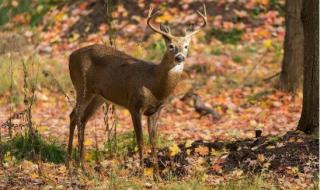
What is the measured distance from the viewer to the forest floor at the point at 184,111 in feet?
24.2

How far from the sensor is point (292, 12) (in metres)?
11.8

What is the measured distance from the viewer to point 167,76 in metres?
7.67

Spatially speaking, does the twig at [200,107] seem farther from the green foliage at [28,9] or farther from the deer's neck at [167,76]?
the green foliage at [28,9]

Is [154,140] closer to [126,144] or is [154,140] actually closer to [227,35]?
[126,144]

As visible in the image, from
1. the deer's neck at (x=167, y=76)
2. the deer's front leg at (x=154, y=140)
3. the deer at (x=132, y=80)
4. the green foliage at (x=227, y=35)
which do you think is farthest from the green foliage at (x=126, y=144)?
the green foliage at (x=227, y=35)

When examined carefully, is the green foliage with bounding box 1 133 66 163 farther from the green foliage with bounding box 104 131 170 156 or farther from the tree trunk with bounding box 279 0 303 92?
the tree trunk with bounding box 279 0 303 92

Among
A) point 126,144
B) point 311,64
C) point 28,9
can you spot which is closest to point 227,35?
point 28,9

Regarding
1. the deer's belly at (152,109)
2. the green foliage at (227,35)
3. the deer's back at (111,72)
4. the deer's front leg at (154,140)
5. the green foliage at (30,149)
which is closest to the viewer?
the deer's front leg at (154,140)

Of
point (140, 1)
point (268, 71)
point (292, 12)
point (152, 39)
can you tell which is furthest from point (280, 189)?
point (140, 1)

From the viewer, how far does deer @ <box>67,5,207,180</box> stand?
7.59 meters

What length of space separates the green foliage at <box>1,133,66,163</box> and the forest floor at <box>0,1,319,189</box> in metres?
0.02

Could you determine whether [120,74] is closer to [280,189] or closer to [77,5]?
[280,189]

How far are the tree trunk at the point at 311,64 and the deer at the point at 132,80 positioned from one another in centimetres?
118

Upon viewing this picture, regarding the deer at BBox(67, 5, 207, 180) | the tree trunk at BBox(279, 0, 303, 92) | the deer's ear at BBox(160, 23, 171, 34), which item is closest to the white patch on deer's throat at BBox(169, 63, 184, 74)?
the deer at BBox(67, 5, 207, 180)
